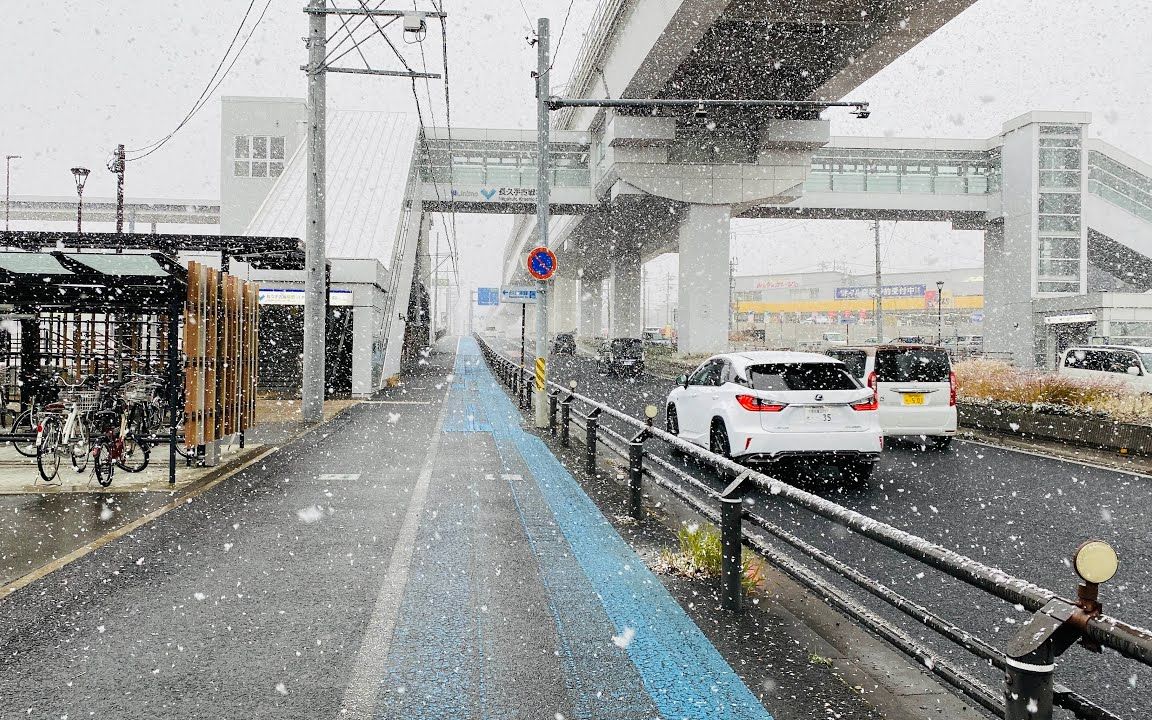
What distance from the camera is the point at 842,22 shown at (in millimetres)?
25547

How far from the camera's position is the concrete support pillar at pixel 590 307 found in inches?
3755

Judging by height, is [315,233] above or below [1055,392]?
above

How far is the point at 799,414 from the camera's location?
984 centimetres

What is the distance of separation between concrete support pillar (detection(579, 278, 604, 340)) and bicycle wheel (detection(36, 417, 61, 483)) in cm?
8170

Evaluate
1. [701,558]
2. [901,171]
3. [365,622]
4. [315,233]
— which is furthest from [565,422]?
[901,171]

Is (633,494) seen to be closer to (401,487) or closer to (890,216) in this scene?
(401,487)

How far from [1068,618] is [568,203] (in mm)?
44475

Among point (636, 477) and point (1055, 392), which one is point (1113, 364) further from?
point (636, 477)

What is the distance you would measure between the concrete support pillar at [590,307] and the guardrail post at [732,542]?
85.9 meters

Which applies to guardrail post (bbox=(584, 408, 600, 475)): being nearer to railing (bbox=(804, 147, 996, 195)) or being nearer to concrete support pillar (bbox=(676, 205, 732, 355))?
concrete support pillar (bbox=(676, 205, 732, 355))

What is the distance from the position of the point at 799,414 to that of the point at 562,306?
93875 millimetres

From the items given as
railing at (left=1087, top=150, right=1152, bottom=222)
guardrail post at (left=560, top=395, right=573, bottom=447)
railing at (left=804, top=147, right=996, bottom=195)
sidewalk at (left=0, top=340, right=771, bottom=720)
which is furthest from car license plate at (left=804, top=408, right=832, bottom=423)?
railing at (left=1087, top=150, right=1152, bottom=222)

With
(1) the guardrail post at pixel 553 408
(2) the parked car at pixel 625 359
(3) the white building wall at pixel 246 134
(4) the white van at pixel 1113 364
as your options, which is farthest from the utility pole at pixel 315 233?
(3) the white building wall at pixel 246 134

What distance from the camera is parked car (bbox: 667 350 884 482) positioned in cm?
977
